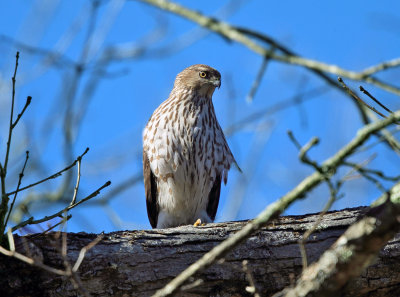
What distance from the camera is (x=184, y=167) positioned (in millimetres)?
5547

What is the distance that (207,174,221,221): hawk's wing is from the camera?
19.2ft

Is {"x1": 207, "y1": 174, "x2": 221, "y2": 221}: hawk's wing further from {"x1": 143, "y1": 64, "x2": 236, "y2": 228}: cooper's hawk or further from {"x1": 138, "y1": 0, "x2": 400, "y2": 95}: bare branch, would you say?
{"x1": 138, "y1": 0, "x2": 400, "y2": 95}: bare branch

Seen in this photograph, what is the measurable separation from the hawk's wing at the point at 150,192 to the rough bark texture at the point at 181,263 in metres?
2.00

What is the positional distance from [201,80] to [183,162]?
1120 mm

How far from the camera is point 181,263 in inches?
137

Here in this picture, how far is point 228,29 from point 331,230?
4.71 ft

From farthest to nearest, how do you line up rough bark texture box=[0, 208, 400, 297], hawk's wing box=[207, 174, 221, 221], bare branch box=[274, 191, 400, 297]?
hawk's wing box=[207, 174, 221, 221] < rough bark texture box=[0, 208, 400, 297] < bare branch box=[274, 191, 400, 297]

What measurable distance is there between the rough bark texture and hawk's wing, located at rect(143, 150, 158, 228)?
2.00m

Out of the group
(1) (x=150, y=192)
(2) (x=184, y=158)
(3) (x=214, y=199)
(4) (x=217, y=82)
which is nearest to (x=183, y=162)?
(2) (x=184, y=158)

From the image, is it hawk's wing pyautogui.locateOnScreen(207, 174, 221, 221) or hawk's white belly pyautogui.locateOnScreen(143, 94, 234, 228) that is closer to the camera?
hawk's white belly pyautogui.locateOnScreen(143, 94, 234, 228)

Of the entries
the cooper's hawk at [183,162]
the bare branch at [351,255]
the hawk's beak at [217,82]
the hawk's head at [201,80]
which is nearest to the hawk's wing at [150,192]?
the cooper's hawk at [183,162]

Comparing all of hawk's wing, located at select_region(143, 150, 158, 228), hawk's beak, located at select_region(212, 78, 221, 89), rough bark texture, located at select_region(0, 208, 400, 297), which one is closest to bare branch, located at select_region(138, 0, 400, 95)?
rough bark texture, located at select_region(0, 208, 400, 297)

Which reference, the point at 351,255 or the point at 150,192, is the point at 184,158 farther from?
the point at 351,255

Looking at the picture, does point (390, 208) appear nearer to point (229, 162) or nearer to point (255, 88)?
point (255, 88)
